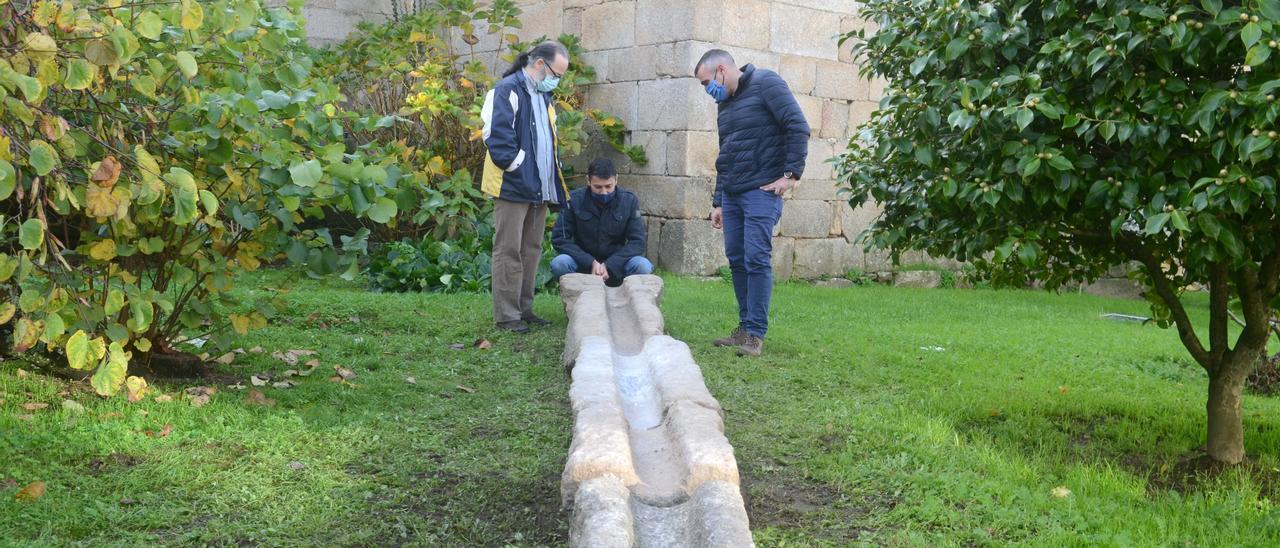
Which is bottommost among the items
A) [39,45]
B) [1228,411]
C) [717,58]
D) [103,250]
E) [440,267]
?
[440,267]

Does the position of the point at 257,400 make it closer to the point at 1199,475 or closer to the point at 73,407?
the point at 73,407

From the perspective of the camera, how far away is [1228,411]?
4047 mm

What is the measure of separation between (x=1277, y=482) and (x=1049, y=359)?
8.06 ft

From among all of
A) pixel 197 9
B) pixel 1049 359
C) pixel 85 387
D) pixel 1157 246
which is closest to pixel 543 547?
pixel 197 9

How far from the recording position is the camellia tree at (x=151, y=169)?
2.59 m

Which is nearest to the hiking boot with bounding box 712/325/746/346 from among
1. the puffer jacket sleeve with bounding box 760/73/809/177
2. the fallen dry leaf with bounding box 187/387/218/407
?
the puffer jacket sleeve with bounding box 760/73/809/177

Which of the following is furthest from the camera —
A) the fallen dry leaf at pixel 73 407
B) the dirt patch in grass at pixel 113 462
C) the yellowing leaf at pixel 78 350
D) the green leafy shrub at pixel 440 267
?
the green leafy shrub at pixel 440 267

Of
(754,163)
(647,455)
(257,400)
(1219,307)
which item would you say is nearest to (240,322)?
(257,400)

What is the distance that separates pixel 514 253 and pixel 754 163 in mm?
1601

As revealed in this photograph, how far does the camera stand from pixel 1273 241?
3557 millimetres

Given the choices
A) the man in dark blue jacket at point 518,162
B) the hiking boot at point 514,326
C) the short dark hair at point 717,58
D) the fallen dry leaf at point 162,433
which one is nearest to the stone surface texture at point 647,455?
the hiking boot at point 514,326

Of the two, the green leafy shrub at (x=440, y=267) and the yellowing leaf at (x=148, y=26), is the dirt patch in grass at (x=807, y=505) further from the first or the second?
the green leafy shrub at (x=440, y=267)

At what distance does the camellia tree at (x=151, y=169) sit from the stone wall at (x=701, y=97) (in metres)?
4.87

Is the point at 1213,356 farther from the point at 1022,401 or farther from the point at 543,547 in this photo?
the point at 543,547
